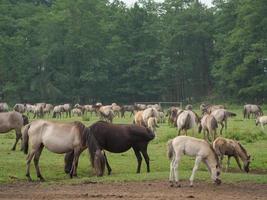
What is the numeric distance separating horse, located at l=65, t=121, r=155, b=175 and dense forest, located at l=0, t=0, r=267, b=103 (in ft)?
183

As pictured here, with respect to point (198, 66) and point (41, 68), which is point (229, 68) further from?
point (41, 68)

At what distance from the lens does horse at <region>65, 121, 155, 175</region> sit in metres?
19.0

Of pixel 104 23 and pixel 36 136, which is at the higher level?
pixel 104 23

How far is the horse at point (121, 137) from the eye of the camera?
1898 centimetres

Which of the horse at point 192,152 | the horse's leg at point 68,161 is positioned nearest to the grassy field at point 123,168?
the horse's leg at point 68,161

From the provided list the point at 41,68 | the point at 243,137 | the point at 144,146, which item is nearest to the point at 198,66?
the point at 41,68

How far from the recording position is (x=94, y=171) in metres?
18.4

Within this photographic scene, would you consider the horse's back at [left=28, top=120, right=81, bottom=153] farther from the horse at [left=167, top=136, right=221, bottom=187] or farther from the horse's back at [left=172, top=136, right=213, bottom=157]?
the horse's back at [left=172, top=136, right=213, bottom=157]

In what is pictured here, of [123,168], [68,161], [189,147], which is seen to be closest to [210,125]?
[123,168]

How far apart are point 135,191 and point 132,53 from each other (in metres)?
71.2

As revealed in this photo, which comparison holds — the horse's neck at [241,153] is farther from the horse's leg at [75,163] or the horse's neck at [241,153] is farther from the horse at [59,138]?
the horse's leg at [75,163]

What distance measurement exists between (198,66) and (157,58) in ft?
24.0

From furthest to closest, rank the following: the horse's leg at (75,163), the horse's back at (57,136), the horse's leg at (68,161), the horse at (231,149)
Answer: the horse at (231,149) < the horse's leg at (68,161) < the horse's back at (57,136) < the horse's leg at (75,163)

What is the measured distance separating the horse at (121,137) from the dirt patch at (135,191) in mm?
3069
